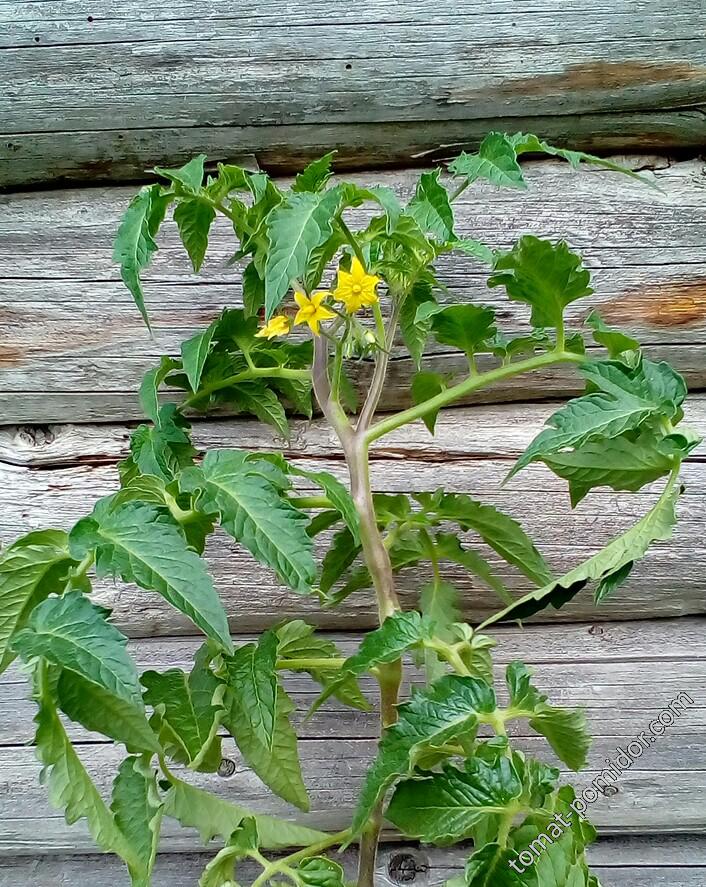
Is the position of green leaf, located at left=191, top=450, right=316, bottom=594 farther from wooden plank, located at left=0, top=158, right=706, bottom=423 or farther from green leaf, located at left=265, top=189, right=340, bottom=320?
wooden plank, located at left=0, top=158, right=706, bottom=423

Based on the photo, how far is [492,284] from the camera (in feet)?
2.01

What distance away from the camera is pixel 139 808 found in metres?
0.51

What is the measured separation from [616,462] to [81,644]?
37 cm

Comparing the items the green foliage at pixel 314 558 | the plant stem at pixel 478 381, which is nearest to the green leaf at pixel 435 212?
the green foliage at pixel 314 558

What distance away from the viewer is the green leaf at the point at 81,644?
1.26 ft

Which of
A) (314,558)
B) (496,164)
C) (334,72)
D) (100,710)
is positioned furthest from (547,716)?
(334,72)

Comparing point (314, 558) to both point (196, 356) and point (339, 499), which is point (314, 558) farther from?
point (196, 356)

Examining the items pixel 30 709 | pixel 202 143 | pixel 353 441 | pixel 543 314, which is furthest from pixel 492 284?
pixel 30 709

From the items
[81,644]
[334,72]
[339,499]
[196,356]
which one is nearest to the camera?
[81,644]

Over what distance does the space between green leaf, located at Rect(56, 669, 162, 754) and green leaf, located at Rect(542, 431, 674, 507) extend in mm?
334

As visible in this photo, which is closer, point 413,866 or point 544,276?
point 544,276

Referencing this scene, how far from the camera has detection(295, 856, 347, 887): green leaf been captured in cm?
53

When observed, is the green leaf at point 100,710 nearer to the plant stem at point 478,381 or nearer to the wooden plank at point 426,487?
the plant stem at point 478,381

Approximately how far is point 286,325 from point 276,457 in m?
0.12
